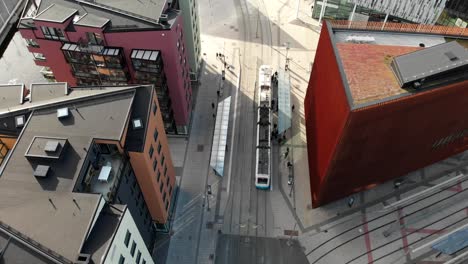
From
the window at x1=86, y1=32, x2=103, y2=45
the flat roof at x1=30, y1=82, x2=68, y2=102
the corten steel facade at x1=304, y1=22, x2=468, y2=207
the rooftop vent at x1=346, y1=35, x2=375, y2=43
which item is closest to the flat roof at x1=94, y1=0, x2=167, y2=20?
the window at x1=86, y1=32, x2=103, y2=45

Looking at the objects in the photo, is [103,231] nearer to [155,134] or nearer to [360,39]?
[155,134]

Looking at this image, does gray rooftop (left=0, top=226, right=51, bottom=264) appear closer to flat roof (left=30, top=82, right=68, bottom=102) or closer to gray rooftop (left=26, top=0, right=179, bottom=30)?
flat roof (left=30, top=82, right=68, bottom=102)

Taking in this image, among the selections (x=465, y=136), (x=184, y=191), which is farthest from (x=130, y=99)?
(x=465, y=136)

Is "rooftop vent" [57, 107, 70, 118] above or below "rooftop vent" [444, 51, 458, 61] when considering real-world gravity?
below

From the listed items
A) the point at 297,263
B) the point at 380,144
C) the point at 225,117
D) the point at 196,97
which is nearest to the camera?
the point at 380,144

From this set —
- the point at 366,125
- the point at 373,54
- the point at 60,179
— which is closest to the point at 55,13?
the point at 60,179

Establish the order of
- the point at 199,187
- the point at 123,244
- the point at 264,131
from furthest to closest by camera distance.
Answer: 1. the point at 264,131
2. the point at 199,187
3. the point at 123,244

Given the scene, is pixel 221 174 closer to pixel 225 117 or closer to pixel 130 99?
pixel 225 117
